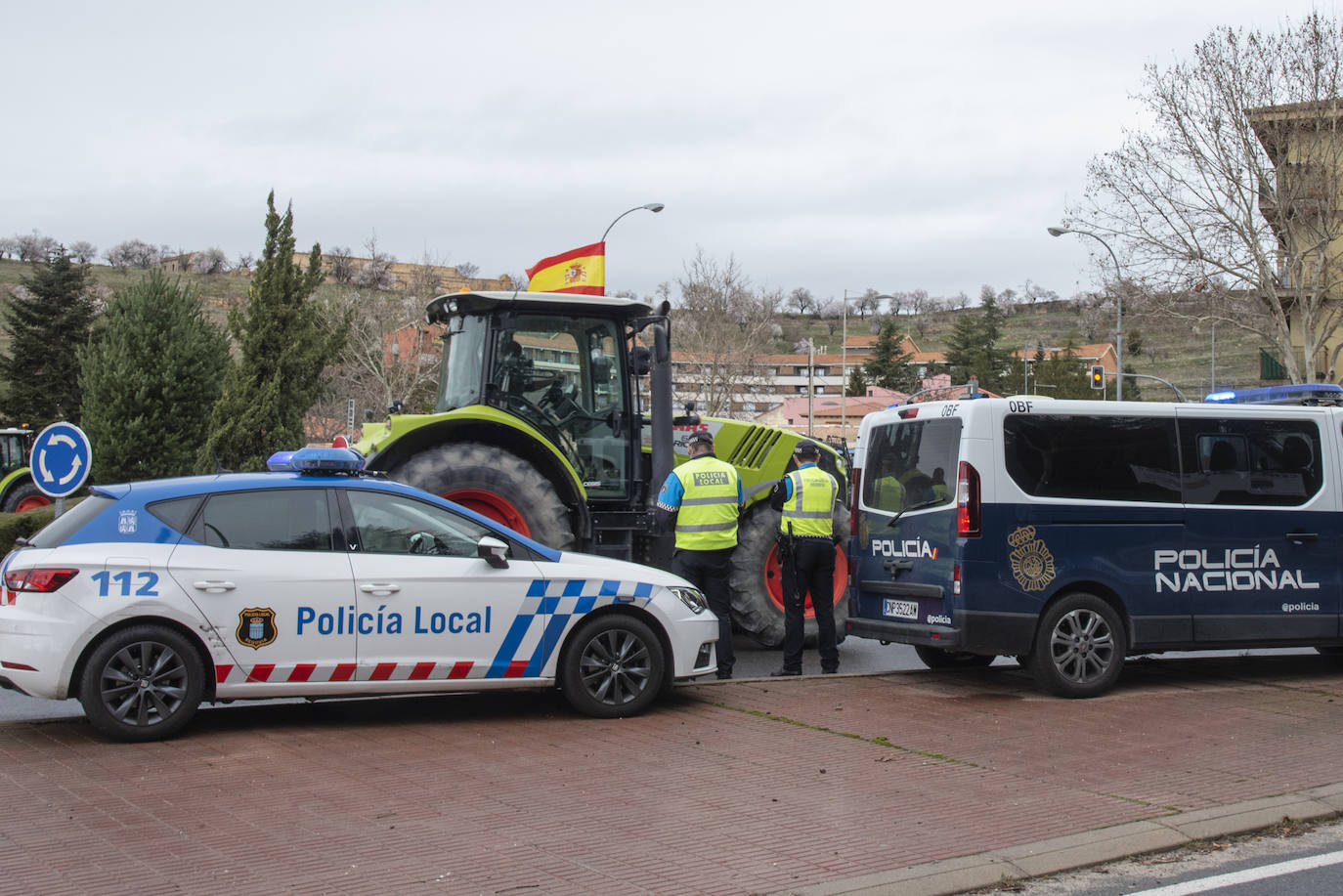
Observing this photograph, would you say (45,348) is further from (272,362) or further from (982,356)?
(982,356)

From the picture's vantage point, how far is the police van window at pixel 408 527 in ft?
24.1

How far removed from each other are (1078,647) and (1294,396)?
3541 mm

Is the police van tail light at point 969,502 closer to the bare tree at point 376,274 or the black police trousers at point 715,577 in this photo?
the black police trousers at point 715,577

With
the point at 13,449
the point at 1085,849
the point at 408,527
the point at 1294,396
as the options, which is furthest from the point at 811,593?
the point at 13,449

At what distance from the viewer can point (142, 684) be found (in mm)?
6754

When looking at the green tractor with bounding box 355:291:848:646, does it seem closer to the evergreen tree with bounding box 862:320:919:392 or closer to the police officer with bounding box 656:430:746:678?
the police officer with bounding box 656:430:746:678

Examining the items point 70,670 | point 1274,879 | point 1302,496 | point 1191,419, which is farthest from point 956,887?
point 1302,496

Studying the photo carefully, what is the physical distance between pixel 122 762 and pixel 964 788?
4.26m

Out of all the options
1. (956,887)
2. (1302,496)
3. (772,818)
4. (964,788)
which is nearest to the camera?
(956,887)

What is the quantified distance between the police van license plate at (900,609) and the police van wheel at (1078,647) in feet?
2.80

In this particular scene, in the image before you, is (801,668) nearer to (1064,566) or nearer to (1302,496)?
(1064,566)

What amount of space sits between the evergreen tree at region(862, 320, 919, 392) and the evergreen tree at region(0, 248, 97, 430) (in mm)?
61051

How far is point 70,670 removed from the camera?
6625 millimetres

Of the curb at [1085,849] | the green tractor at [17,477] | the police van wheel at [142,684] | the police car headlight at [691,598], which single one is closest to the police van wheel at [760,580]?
the police car headlight at [691,598]
